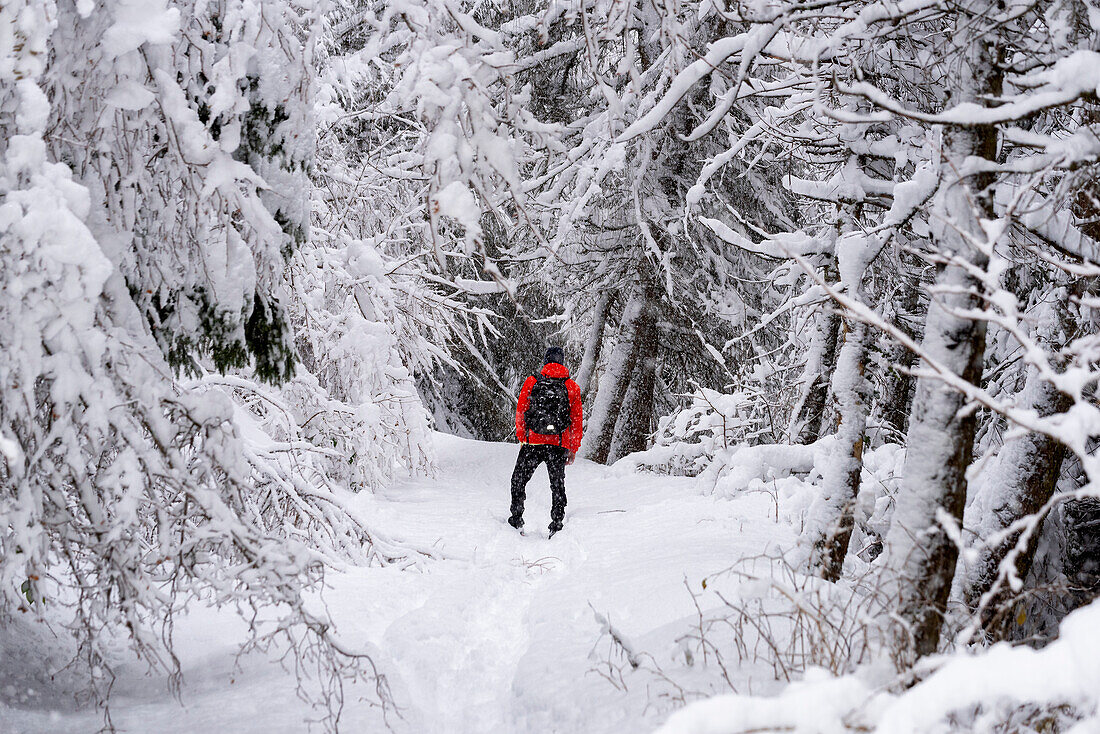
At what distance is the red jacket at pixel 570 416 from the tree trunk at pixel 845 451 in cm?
342

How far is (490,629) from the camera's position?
16.5 feet

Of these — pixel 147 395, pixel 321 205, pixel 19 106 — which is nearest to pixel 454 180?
pixel 19 106

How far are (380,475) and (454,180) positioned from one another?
23.4 feet

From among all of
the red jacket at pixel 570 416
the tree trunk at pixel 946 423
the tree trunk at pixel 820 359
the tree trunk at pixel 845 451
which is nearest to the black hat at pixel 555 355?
the red jacket at pixel 570 416

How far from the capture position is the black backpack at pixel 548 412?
307 inches

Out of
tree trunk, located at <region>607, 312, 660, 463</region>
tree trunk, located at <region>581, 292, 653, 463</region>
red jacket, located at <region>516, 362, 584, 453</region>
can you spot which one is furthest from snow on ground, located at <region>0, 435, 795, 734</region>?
tree trunk, located at <region>607, 312, 660, 463</region>

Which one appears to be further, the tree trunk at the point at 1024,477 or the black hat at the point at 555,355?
the black hat at the point at 555,355

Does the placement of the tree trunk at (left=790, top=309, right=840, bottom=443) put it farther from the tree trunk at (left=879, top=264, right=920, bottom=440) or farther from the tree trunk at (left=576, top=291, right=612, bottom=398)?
the tree trunk at (left=576, top=291, right=612, bottom=398)

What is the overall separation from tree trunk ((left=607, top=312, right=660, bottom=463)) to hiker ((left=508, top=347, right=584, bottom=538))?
452 cm

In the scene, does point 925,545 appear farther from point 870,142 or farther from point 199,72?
point 199,72

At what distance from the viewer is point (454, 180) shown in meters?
2.38

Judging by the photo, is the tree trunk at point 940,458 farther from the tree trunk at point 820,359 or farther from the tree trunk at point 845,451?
the tree trunk at point 820,359

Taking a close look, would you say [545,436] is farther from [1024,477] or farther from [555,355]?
[1024,477]

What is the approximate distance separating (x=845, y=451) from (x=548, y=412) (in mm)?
3581
